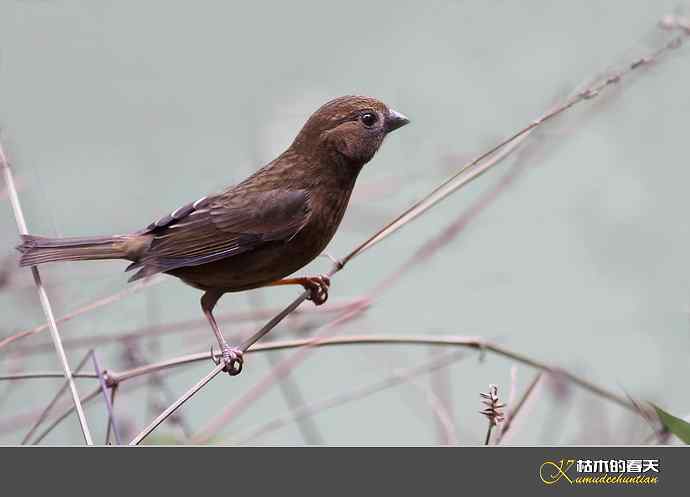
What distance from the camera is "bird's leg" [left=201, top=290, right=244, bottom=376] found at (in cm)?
303

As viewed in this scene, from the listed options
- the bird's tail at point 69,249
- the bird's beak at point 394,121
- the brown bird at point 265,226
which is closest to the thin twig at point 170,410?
the brown bird at point 265,226

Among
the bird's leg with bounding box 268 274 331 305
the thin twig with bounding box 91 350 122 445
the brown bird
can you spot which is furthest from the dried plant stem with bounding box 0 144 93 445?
the bird's leg with bounding box 268 274 331 305

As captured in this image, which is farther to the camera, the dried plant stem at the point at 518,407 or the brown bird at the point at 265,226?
the brown bird at the point at 265,226

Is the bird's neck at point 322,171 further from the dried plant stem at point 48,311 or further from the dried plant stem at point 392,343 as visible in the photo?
the dried plant stem at point 48,311

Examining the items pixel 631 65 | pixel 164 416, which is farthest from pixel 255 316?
pixel 631 65

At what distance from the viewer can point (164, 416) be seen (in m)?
2.28

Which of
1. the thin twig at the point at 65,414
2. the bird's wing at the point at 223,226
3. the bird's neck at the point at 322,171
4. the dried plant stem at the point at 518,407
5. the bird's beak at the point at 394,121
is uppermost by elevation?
the bird's beak at the point at 394,121

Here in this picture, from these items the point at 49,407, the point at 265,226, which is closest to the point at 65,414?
the point at 49,407

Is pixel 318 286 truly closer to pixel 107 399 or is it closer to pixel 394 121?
pixel 394 121

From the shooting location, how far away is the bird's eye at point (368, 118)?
3221 millimetres

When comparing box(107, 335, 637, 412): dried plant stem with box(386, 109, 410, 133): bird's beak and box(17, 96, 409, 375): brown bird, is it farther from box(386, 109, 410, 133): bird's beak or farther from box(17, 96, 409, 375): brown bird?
box(386, 109, 410, 133): bird's beak

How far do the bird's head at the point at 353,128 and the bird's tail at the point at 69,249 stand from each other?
76 cm

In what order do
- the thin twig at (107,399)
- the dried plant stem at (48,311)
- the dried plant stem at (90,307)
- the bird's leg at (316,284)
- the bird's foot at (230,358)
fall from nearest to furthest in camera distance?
the dried plant stem at (48,311)
the thin twig at (107,399)
the dried plant stem at (90,307)
the bird's foot at (230,358)
the bird's leg at (316,284)

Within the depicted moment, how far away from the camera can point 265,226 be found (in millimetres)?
3123
